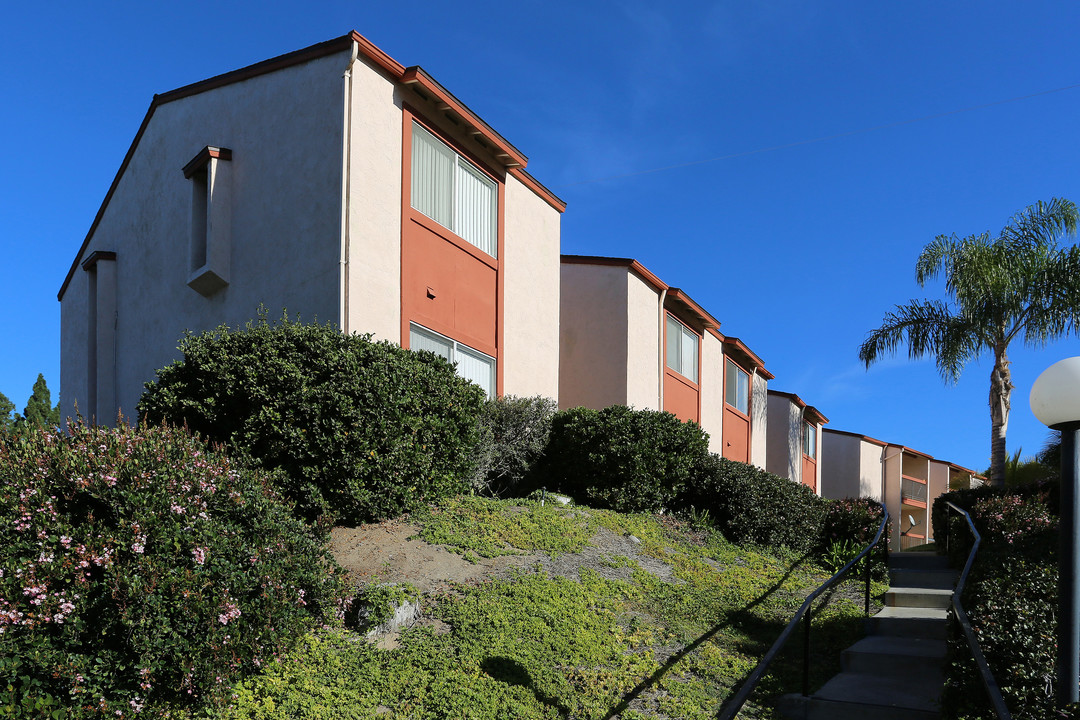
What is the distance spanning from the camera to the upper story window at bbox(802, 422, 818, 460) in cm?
3662

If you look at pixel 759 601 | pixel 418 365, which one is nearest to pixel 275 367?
pixel 418 365

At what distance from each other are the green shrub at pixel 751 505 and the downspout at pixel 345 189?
6.59 metres

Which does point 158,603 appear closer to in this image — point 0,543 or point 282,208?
point 0,543

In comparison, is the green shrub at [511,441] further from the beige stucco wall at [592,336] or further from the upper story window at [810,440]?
the upper story window at [810,440]

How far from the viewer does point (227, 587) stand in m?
6.06

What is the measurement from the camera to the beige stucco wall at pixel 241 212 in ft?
40.8

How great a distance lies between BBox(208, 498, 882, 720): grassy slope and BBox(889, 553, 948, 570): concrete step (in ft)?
11.3

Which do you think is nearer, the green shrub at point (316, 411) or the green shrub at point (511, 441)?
the green shrub at point (316, 411)

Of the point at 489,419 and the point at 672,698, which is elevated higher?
the point at 489,419

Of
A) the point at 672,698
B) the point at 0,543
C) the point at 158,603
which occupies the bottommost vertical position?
the point at 672,698

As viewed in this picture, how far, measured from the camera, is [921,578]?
43.4 feet

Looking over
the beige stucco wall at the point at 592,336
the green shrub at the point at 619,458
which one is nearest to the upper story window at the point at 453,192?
the green shrub at the point at 619,458

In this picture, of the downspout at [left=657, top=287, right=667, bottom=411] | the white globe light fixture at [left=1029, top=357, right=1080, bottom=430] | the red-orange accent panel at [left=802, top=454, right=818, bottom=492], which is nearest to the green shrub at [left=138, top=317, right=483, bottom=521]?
the white globe light fixture at [left=1029, top=357, right=1080, bottom=430]

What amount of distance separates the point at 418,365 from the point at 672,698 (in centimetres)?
489
